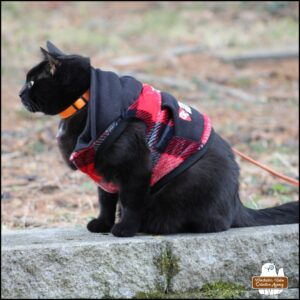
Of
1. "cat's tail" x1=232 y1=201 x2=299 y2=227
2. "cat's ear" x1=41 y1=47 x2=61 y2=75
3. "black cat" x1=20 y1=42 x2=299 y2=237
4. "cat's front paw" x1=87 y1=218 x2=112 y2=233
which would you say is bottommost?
"cat's front paw" x1=87 y1=218 x2=112 y2=233

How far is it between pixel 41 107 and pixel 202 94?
5.84 metres

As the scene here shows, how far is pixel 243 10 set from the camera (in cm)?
1393

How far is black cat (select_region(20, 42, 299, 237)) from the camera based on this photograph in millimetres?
2900

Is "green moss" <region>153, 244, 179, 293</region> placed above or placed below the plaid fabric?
below

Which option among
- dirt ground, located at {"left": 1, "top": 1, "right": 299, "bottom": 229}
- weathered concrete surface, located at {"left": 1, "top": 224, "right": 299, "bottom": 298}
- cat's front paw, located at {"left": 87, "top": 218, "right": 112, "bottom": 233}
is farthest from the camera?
dirt ground, located at {"left": 1, "top": 1, "right": 299, "bottom": 229}

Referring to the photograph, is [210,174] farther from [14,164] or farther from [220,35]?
[220,35]

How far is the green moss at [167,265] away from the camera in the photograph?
287cm

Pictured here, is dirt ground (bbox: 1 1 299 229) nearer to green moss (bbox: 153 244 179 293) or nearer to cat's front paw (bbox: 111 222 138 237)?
cat's front paw (bbox: 111 222 138 237)

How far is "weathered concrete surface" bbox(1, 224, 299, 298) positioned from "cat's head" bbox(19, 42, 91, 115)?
0.62 metres

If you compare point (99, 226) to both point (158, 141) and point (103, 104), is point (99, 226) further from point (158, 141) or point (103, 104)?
point (103, 104)

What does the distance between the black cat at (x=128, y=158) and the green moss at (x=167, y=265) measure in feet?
0.68

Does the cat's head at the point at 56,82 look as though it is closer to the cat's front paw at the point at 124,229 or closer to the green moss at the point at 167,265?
the cat's front paw at the point at 124,229

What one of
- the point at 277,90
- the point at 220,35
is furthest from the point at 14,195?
the point at 220,35

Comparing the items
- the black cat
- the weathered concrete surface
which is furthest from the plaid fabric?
the weathered concrete surface
